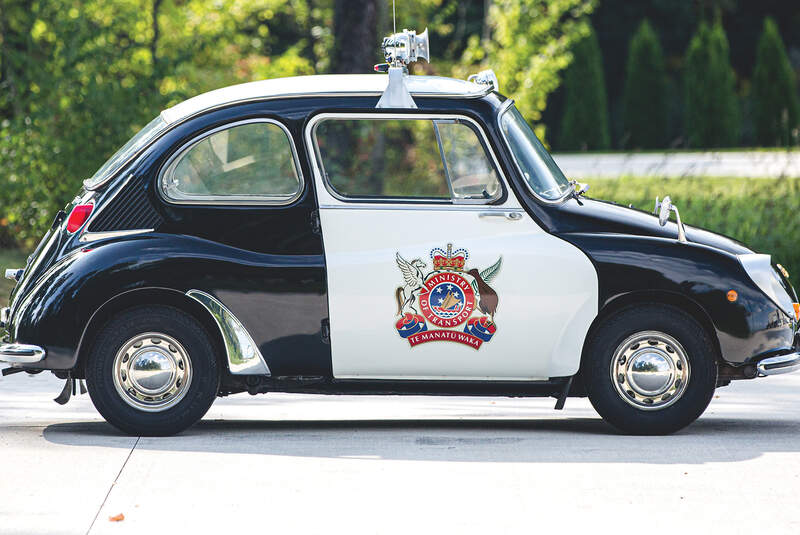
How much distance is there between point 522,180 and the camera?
6.98 metres

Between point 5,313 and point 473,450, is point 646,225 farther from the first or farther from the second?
point 5,313

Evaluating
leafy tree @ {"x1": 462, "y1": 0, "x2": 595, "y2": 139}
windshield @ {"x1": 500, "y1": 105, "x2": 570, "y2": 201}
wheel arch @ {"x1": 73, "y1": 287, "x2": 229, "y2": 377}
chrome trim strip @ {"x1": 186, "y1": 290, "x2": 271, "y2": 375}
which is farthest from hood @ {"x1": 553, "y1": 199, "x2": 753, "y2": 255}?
leafy tree @ {"x1": 462, "y1": 0, "x2": 595, "y2": 139}

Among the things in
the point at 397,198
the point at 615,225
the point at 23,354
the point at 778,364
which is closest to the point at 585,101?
the point at 615,225

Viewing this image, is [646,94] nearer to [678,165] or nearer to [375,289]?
[678,165]

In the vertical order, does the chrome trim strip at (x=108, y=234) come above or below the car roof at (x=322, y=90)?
below

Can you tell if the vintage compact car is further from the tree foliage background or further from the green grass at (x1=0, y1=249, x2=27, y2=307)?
the tree foliage background

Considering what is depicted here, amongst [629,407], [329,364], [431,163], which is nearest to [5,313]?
[329,364]

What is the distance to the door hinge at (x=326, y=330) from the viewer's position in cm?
688

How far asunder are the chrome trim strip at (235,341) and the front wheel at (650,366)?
68.1 inches

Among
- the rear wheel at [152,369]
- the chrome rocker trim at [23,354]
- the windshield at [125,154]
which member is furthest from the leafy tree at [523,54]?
the chrome rocker trim at [23,354]

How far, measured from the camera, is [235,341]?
6902 millimetres

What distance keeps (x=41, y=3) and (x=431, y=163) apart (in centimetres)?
527

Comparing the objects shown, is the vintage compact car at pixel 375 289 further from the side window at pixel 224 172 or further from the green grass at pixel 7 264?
the green grass at pixel 7 264

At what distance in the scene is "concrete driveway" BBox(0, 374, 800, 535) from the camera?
5430 mm
